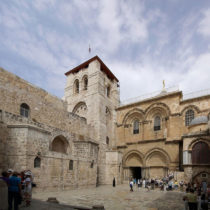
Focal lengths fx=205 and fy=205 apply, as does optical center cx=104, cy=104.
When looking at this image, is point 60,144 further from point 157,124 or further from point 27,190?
point 157,124

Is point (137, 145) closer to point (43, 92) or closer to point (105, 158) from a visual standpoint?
point (105, 158)

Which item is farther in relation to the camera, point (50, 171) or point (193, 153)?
point (193, 153)

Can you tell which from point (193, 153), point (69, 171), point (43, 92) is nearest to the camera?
point (69, 171)

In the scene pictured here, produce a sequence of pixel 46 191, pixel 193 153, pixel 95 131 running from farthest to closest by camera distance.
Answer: pixel 95 131
pixel 193 153
pixel 46 191

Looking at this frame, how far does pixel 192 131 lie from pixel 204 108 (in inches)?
123

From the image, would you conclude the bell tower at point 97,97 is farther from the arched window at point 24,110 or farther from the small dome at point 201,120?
the small dome at point 201,120

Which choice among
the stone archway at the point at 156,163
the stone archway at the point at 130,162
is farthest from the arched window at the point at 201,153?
the stone archway at the point at 130,162

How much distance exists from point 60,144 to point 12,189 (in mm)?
11136

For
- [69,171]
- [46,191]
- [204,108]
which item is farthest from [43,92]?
[204,108]

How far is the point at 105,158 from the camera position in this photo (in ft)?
72.3

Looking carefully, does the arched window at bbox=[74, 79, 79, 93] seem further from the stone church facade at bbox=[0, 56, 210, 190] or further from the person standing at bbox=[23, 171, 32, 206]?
the person standing at bbox=[23, 171, 32, 206]

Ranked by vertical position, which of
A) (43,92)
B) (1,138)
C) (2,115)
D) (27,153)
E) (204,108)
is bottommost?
(27,153)

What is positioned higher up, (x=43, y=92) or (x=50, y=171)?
(x=43, y=92)

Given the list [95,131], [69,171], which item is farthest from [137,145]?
[69,171]
